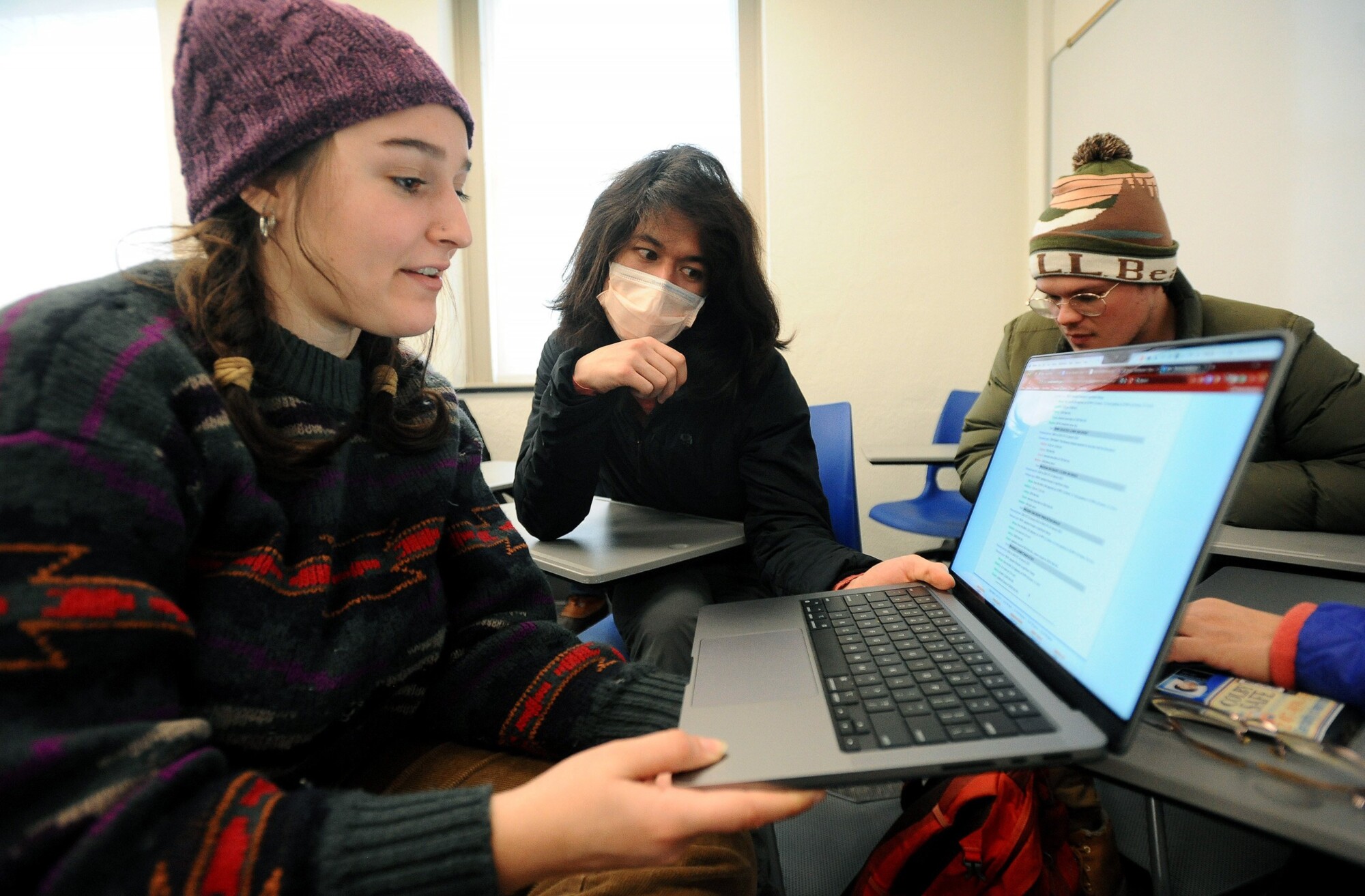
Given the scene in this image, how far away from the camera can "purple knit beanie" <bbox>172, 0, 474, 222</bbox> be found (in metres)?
0.63

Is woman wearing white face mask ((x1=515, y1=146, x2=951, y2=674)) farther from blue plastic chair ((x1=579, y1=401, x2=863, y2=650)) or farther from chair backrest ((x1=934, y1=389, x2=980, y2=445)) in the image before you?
chair backrest ((x1=934, y1=389, x2=980, y2=445))

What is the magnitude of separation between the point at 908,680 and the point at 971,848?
49 centimetres

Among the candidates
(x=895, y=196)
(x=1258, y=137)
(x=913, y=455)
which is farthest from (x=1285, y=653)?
(x=895, y=196)

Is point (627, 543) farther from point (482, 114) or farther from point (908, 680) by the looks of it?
point (482, 114)

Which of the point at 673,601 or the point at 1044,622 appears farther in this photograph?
the point at 673,601

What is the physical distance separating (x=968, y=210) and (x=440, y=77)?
2.74 metres

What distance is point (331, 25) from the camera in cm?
65

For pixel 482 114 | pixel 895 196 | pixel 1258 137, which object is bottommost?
pixel 1258 137

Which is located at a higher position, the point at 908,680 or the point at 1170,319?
the point at 1170,319

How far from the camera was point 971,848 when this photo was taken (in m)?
0.88

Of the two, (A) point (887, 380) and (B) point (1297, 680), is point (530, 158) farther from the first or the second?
(B) point (1297, 680)

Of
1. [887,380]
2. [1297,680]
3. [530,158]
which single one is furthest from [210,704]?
[530,158]

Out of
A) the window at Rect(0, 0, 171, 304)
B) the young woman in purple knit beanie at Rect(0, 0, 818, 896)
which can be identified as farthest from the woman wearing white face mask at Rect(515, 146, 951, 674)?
the window at Rect(0, 0, 171, 304)

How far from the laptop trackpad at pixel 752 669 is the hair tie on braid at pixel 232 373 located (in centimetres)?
49
